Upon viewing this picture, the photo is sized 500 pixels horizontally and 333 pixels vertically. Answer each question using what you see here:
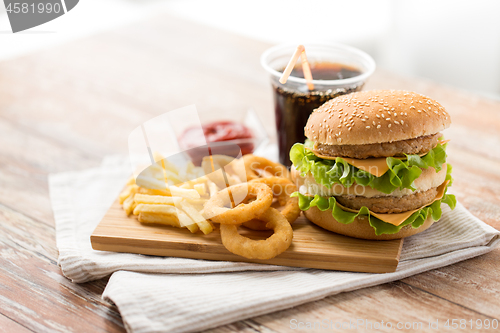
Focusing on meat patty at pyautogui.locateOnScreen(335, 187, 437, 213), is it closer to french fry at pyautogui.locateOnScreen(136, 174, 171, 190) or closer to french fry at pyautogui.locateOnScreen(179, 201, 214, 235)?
french fry at pyautogui.locateOnScreen(179, 201, 214, 235)

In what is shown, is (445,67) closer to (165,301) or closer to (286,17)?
(286,17)

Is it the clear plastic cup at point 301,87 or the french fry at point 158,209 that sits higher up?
the clear plastic cup at point 301,87

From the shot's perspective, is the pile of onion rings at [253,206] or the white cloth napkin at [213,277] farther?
the pile of onion rings at [253,206]

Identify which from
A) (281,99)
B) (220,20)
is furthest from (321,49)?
(220,20)

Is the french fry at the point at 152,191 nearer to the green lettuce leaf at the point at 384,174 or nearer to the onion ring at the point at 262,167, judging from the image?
the onion ring at the point at 262,167

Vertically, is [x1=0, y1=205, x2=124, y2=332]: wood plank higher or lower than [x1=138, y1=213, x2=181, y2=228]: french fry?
lower

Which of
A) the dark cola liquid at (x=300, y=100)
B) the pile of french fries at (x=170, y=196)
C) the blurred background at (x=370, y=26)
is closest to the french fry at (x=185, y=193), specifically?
the pile of french fries at (x=170, y=196)

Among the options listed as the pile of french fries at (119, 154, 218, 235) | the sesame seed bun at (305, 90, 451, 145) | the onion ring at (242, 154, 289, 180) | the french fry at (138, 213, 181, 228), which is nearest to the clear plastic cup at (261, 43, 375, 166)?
the onion ring at (242, 154, 289, 180)
